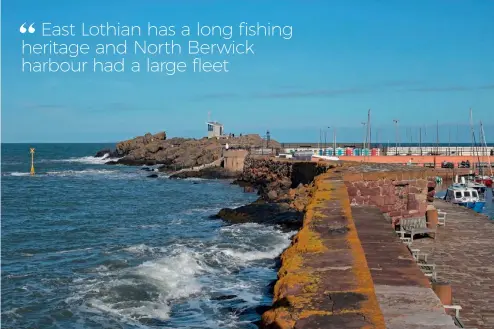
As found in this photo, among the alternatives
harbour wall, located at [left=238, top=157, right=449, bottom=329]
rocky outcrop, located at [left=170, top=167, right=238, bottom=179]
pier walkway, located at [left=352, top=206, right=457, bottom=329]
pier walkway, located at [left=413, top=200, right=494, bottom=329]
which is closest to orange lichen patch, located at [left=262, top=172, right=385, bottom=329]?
harbour wall, located at [left=238, top=157, right=449, bottom=329]

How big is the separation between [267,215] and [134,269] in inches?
350

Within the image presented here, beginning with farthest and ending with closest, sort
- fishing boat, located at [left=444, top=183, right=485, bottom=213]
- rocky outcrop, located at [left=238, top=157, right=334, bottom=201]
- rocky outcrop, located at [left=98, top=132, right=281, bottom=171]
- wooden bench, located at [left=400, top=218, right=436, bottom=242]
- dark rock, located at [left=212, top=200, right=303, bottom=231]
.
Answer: rocky outcrop, located at [left=98, top=132, right=281, bottom=171] → fishing boat, located at [left=444, top=183, right=485, bottom=213] → rocky outcrop, located at [left=238, top=157, right=334, bottom=201] → dark rock, located at [left=212, top=200, right=303, bottom=231] → wooden bench, located at [left=400, top=218, right=436, bottom=242]

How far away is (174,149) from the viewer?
8100 cm

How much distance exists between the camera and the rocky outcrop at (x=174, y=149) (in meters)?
65.0

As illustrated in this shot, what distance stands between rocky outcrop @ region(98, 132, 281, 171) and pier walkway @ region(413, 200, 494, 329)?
48512 mm

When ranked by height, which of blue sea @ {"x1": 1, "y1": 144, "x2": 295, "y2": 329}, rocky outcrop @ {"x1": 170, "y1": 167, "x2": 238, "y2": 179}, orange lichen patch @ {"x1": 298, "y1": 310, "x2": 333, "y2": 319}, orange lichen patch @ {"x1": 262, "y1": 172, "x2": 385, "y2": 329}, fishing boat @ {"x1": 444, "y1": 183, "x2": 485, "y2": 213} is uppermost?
orange lichen patch @ {"x1": 262, "y1": 172, "x2": 385, "y2": 329}

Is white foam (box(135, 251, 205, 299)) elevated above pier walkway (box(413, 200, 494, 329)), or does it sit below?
below

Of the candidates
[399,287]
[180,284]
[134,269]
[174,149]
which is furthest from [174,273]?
[174,149]

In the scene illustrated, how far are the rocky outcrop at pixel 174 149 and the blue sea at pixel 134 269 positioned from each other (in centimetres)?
3832

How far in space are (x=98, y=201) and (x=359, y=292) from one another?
28987mm

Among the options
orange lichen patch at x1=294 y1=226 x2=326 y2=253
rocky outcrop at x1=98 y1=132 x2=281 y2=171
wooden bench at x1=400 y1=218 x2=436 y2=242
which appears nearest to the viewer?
orange lichen patch at x1=294 y1=226 x2=326 y2=253

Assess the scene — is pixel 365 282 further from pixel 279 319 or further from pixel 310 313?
pixel 279 319

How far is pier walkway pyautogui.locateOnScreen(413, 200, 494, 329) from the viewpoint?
7770 mm

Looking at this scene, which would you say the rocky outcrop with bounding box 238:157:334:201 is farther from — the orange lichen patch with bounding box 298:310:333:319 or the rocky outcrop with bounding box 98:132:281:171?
the orange lichen patch with bounding box 298:310:333:319
